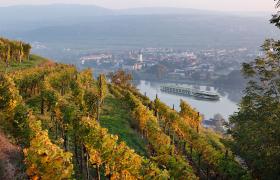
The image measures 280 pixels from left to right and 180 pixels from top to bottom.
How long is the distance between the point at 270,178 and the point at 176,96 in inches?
6609

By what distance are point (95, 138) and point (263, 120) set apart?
49.1 ft

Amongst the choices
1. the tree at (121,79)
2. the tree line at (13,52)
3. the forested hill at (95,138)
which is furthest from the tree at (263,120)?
the tree at (121,79)

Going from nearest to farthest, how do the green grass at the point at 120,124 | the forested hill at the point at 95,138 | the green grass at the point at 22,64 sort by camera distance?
the forested hill at the point at 95,138 < the green grass at the point at 120,124 < the green grass at the point at 22,64

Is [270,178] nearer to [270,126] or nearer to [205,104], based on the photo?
[270,126]

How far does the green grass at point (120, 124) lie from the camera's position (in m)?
46.3

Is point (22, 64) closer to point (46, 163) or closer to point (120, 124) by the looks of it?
point (120, 124)

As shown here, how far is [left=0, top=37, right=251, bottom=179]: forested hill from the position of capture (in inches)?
1067

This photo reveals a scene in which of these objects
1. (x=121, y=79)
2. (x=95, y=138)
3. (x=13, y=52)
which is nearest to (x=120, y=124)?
(x=95, y=138)

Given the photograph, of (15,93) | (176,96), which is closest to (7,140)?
(15,93)

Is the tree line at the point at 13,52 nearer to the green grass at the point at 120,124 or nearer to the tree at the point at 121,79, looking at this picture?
the tree at the point at 121,79

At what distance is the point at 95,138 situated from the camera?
29312 millimetres

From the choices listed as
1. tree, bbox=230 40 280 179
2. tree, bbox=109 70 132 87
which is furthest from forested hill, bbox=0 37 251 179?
tree, bbox=109 70 132 87

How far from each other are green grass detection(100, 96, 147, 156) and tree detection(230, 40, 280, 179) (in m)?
11.3

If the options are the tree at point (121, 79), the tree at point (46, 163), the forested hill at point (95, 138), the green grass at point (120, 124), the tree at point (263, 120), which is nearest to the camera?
the tree at point (46, 163)
